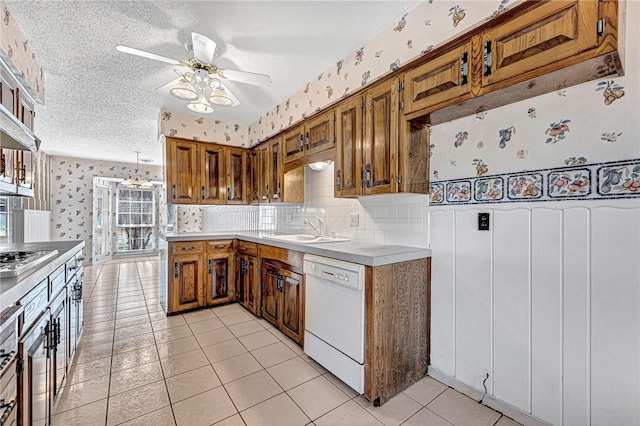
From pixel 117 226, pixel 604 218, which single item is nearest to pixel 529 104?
pixel 604 218

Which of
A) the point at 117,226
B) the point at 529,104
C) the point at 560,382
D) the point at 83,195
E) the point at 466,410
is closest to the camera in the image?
the point at 560,382

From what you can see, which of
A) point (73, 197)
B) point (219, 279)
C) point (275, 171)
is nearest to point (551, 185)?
point (275, 171)

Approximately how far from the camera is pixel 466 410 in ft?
5.34

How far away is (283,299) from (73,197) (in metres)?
6.42

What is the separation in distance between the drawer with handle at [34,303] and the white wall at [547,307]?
2131 millimetres

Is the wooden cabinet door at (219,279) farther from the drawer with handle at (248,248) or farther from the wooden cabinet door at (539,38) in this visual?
the wooden cabinet door at (539,38)

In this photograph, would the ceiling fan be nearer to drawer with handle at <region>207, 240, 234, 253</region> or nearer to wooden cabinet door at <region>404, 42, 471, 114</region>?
wooden cabinet door at <region>404, 42, 471, 114</region>

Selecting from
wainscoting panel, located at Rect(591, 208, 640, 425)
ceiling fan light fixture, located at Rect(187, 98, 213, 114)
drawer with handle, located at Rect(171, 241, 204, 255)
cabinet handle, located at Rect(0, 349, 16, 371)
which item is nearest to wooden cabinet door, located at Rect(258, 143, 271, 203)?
drawer with handle, located at Rect(171, 241, 204, 255)

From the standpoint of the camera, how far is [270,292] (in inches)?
107

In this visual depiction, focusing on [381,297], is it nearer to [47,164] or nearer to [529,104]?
[529,104]

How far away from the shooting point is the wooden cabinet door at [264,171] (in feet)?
11.5

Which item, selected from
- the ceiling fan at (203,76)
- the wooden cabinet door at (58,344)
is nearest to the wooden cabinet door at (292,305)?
the wooden cabinet door at (58,344)

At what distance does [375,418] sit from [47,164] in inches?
297

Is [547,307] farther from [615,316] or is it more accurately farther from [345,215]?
[345,215]
